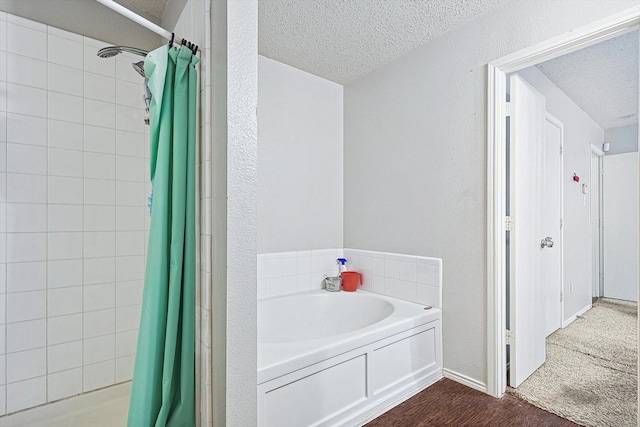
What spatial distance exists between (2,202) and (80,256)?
18.0 inches

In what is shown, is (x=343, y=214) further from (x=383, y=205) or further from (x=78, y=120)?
(x=78, y=120)

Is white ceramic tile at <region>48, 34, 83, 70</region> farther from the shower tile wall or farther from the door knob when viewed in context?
the door knob

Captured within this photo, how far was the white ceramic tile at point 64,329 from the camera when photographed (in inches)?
72.9

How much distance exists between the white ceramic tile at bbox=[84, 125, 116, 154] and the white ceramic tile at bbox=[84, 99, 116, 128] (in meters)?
0.03

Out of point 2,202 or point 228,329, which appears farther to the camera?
point 2,202

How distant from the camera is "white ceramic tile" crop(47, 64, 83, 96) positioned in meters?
1.88

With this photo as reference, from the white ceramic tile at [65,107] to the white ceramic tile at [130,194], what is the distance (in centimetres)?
44

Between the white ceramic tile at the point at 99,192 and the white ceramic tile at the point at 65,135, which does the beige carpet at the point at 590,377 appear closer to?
the white ceramic tile at the point at 99,192

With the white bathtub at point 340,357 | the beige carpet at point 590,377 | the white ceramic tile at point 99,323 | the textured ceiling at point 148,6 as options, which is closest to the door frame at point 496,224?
the beige carpet at point 590,377

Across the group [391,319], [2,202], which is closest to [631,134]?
[391,319]

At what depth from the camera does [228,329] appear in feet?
3.73

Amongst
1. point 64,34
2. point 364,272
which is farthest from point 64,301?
point 364,272

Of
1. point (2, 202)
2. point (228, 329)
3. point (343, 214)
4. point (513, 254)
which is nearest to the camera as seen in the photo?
point (228, 329)

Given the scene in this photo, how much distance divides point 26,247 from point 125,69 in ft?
3.98
